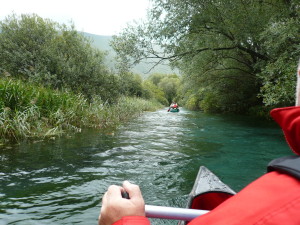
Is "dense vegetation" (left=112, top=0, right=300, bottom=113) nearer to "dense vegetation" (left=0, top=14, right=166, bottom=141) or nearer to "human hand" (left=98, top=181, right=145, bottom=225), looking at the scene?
"dense vegetation" (left=0, top=14, right=166, bottom=141)

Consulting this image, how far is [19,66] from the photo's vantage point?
544 inches

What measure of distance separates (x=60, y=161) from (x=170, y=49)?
340 inches

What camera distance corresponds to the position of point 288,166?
79 cm

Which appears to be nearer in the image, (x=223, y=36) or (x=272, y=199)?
(x=272, y=199)

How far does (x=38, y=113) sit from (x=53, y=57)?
6.41 m

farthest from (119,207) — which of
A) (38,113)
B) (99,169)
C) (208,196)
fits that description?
(38,113)

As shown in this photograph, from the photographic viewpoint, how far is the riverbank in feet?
22.7

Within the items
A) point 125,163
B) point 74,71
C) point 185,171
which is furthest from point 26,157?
point 74,71

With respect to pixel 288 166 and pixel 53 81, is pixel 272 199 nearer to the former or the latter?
pixel 288 166

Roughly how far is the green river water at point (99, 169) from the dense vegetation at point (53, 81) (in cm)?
99

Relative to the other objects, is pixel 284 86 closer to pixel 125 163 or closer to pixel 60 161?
pixel 125 163

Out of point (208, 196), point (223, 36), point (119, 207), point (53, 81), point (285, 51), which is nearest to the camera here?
point (119, 207)

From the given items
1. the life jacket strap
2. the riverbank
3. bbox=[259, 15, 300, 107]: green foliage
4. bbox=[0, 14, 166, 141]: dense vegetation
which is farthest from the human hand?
bbox=[259, 15, 300, 107]: green foliage

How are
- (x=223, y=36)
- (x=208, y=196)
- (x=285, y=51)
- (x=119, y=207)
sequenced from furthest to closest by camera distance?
(x=223, y=36) < (x=285, y=51) < (x=208, y=196) < (x=119, y=207)
